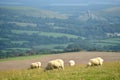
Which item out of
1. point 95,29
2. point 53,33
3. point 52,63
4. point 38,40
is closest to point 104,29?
point 95,29

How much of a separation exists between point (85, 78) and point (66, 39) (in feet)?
431

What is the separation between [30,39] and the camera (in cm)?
15112

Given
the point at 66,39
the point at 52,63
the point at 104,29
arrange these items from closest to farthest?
the point at 52,63, the point at 66,39, the point at 104,29

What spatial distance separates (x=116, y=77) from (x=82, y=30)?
168m

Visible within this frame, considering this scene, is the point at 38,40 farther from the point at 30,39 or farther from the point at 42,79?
the point at 42,79

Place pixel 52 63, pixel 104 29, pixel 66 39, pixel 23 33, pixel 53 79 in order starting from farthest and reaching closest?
pixel 104 29 → pixel 23 33 → pixel 66 39 → pixel 52 63 → pixel 53 79

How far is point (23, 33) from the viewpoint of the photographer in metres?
162

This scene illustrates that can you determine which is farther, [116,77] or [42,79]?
[42,79]

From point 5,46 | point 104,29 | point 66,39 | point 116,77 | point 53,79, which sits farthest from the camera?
point 104,29

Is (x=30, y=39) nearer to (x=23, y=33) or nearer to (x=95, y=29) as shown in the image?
(x=23, y=33)

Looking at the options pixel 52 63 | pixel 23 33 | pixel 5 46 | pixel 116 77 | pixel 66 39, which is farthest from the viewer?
pixel 23 33

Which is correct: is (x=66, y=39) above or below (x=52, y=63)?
below

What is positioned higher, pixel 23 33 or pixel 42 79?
pixel 42 79

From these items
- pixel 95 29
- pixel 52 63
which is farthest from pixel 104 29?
pixel 52 63
